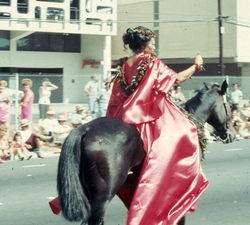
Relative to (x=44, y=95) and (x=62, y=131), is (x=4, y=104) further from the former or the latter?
(x=44, y=95)

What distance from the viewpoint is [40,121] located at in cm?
1495

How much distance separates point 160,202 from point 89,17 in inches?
1221

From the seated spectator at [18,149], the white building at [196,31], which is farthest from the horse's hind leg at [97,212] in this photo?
the white building at [196,31]

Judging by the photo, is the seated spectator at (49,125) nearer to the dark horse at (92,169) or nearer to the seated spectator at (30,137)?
the seated spectator at (30,137)

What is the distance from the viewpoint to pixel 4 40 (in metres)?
34.0

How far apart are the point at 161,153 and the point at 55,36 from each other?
32.1 m

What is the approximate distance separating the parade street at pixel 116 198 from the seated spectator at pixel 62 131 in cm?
114

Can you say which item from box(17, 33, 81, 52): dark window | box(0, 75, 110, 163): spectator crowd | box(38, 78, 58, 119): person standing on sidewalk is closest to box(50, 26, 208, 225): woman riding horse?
box(0, 75, 110, 163): spectator crowd

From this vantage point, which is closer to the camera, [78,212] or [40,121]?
[78,212]

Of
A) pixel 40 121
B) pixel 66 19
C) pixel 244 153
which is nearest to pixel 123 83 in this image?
pixel 244 153

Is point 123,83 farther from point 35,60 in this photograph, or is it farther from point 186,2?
point 186,2

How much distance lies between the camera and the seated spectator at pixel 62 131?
1419 centimetres

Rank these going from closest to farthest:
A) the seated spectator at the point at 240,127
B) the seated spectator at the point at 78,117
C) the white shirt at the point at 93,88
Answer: the seated spectator at the point at 78,117 → the seated spectator at the point at 240,127 → the white shirt at the point at 93,88

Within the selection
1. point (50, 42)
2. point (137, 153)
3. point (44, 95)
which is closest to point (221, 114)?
point (137, 153)
